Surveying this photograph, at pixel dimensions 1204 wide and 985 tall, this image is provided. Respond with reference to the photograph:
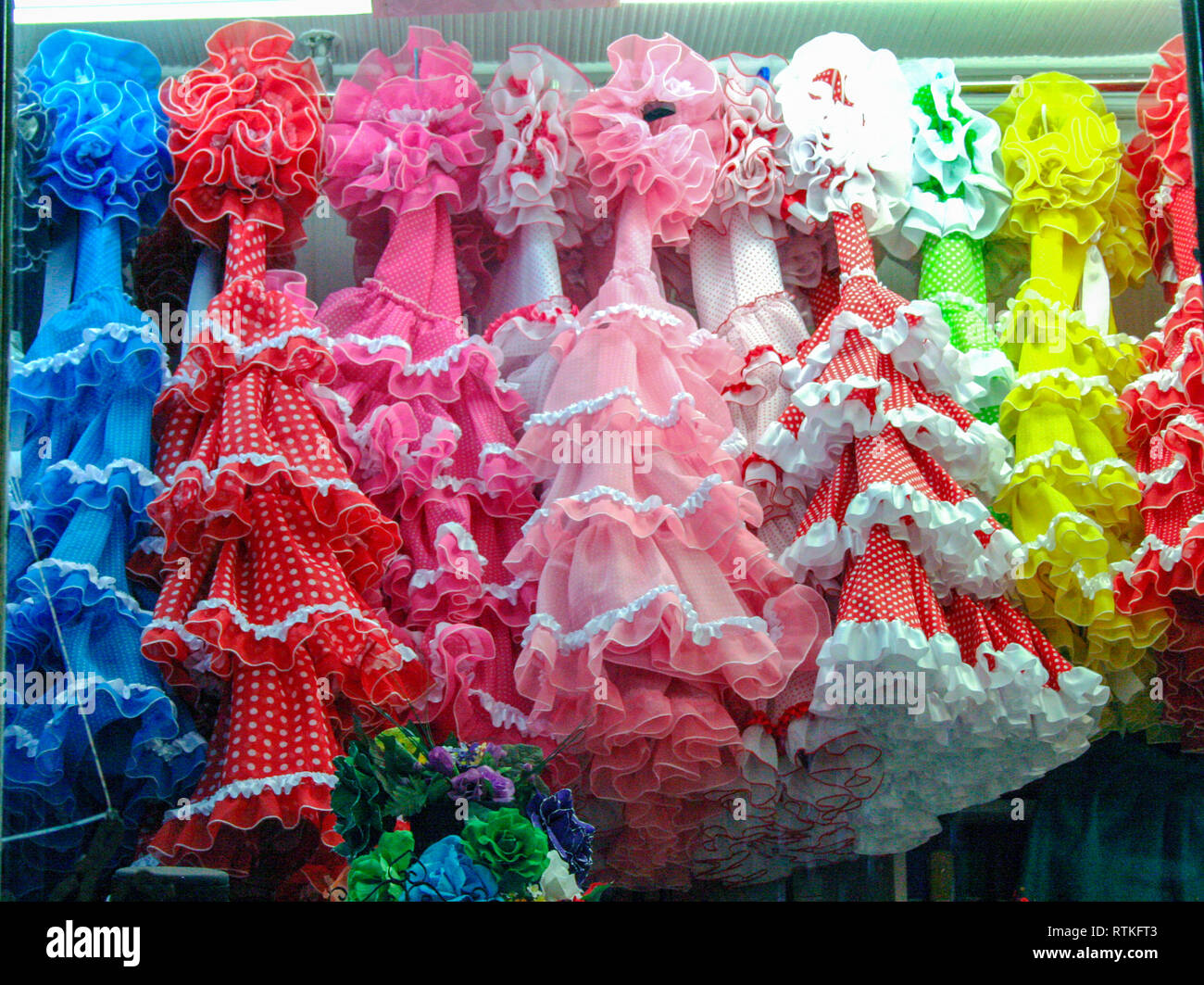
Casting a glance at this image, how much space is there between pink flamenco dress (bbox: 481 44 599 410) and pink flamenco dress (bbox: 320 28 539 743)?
0.04 metres

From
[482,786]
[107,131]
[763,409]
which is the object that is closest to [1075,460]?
[763,409]

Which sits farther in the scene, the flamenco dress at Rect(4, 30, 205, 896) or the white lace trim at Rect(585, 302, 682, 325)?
the white lace trim at Rect(585, 302, 682, 325)

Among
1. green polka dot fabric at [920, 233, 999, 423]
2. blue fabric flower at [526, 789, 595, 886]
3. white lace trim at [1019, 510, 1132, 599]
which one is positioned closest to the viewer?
blue fabric flower at [526, 789, 595, 886]

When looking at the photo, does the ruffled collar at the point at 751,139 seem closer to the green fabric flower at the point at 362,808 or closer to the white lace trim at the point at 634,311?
the white lace trim at the point at 634,311

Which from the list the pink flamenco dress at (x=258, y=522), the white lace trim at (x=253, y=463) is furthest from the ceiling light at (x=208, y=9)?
the white lace trim at (x=253, y=463)

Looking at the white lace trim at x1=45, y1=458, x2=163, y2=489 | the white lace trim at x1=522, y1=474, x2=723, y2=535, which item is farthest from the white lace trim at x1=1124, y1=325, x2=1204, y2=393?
the white lace trim at x1=45, y1=458, x2=163, y2=489

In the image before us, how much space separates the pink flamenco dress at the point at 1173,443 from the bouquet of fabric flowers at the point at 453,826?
717 millimetres

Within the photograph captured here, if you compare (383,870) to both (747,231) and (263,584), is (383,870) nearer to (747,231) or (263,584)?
(263,584)

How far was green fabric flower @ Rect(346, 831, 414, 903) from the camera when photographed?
1.05 metres

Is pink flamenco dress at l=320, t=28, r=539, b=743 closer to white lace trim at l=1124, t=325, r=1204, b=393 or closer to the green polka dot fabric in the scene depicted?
the green polka dot fabric
